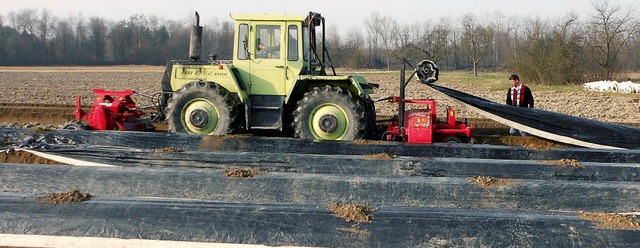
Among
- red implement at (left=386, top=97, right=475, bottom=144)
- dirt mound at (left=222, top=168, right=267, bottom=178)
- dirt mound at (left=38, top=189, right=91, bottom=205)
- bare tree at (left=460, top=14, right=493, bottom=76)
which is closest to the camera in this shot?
dirt mound at (left=38, top=189, right=91, bottom=205)

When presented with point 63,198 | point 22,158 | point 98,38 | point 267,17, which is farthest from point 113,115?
point 98,38

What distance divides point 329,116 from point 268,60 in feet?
4.48

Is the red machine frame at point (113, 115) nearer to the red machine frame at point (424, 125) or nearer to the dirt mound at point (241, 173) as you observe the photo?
the red machine frame at point (424, 125)

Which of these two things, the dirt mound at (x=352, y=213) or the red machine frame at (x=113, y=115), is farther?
the red machine frame at (x=113, y=115)

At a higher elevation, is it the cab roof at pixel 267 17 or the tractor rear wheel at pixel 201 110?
the cab roof at pixel 267 17

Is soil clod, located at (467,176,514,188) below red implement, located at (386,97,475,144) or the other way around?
below

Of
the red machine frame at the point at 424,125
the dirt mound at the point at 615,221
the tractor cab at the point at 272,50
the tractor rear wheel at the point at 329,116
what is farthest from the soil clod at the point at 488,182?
the tractor cab at the point at 272,50

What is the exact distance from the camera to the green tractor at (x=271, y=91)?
820 centimetres

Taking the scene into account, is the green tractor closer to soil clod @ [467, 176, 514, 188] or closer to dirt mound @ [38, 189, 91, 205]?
soil clod @ [467, 176, 514, 188]

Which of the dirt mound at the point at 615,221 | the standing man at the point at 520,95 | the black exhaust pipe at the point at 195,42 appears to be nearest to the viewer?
the dirt mound at the point at 615,221

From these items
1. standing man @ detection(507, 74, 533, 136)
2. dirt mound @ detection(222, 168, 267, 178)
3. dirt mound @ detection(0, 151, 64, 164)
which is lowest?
dirt mound @ detection(0, 151, 64, 164)

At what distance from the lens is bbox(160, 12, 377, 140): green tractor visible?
323 inches

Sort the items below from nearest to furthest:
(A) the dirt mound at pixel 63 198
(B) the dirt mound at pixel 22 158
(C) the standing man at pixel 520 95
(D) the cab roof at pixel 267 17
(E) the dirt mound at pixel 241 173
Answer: (A) the dirt mound at pixel 63 198 → (E) the dirt mound at pixel 241 173 → (B) the dirt mound at pixel 22 158 → (D) the cab roof at pixel 267 17 → (C) the standing man at pixel 520 95

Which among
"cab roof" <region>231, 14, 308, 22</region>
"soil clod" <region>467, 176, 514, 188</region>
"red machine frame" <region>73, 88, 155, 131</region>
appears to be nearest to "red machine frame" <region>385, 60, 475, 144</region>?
"cab roof" <region>231, 14, 308, 22</region>
